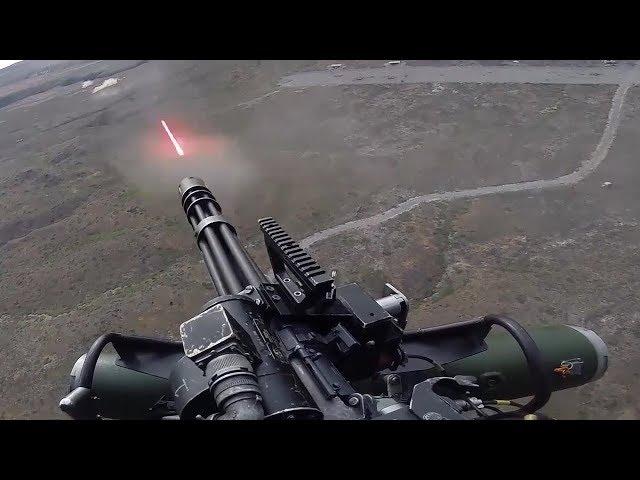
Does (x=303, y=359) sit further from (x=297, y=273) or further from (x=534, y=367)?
(x=534, y=367)

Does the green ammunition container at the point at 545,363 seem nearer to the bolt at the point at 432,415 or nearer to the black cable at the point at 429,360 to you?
the black cable at the point at 429,360

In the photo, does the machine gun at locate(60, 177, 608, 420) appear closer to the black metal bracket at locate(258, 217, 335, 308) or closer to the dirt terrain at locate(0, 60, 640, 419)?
the black metal bracket at locate(258, 217, 335, 308)

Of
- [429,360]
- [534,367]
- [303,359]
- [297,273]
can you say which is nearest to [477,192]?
[429,360]

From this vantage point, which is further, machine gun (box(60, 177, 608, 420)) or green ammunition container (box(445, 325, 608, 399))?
green ammunition container (box(445, 325, 608, 399))

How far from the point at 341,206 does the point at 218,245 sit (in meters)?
6.41

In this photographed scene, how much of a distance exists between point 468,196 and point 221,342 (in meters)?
9.84

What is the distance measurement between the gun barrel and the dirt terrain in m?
3.47

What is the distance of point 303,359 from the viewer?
5.04 m

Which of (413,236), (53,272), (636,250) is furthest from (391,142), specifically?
(53,272)

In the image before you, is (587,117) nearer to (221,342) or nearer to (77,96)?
(221,342)

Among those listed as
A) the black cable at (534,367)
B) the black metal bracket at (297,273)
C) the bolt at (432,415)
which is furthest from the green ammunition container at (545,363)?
the bolt at (432,415)

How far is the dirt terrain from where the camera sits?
10.1 m

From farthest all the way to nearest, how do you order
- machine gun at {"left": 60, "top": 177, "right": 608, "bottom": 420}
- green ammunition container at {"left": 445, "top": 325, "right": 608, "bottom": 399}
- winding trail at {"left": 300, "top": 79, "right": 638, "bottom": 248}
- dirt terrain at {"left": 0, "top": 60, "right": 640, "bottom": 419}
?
winding trail at {"left": 300, "top": 79, "right": 638, "bottom": 248} → dirt terrain at {"left": 0, "top": 60, "right": 640, "bottom": 419} → green ammunition container at {"left": 445, "top": 325, "right": 608, "bottom": 399} → machine gun at {"left": 60, "top": 177, "right": 608, "bottom": 420}

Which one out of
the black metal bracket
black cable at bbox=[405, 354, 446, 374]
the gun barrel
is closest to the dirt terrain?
black cable at bbox=[405, 354, 446, 374]
